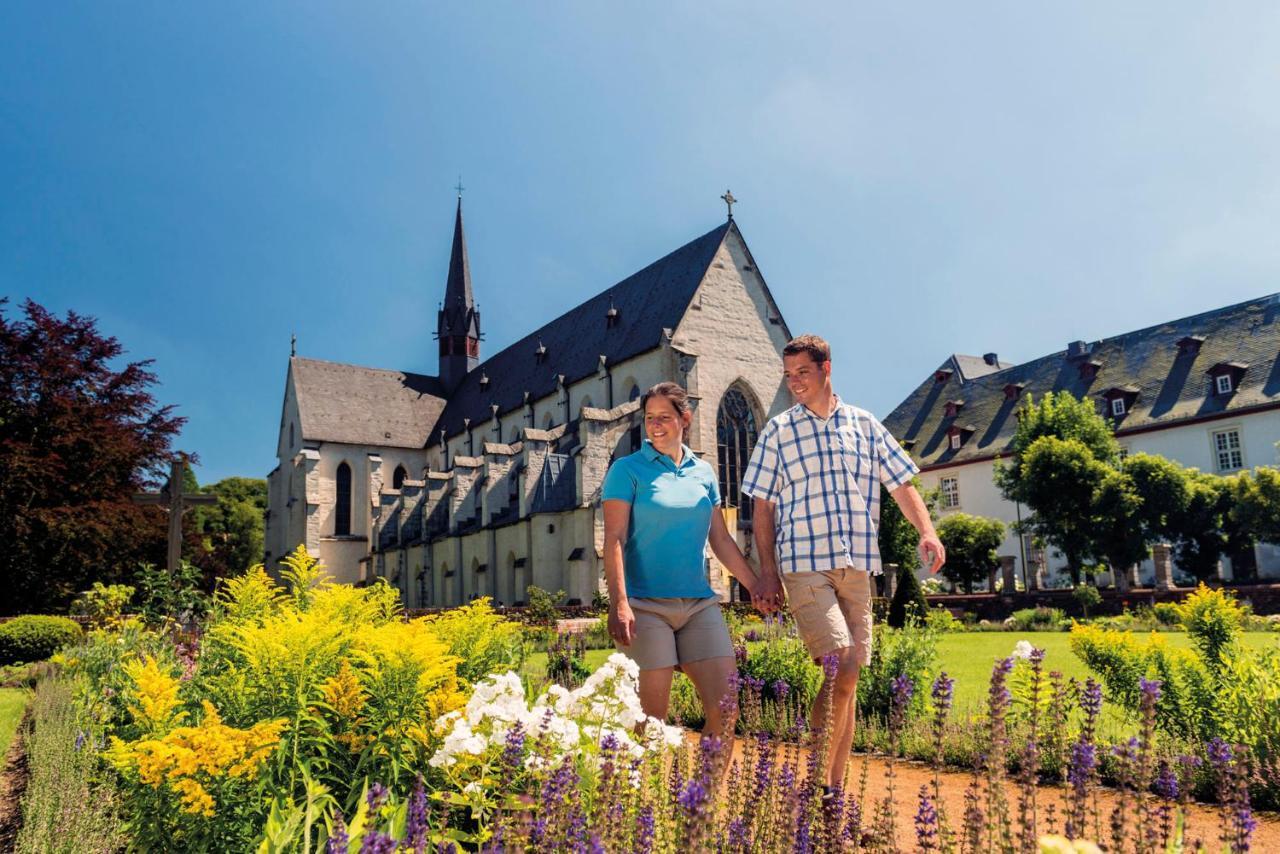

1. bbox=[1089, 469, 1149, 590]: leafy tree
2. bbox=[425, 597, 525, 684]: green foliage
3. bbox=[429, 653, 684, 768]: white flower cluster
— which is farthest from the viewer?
bbox=[1089, 469, 1149, 590]: leafy tree

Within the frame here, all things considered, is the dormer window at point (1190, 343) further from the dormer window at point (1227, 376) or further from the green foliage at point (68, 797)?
the green foliage at point (68, 797)

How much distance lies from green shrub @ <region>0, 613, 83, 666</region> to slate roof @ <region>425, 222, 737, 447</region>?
18.1 metres

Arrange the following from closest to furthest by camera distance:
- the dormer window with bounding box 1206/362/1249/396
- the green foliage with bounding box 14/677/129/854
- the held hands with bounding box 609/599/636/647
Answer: the green foliage with bounding box 14/677/129/854, the held hands with bounding box 609/599/636/647, the dormer window with bounding box 1206/362/1249/396

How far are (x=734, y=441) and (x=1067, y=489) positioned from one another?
483 inches

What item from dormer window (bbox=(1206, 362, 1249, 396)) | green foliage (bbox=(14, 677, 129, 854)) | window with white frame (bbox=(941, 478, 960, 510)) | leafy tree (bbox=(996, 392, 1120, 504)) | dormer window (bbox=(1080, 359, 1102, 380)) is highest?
dormer window (bbox=(1080, 359, 1102, 380))

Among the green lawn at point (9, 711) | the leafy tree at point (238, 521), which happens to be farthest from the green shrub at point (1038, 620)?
the leafy tree at point (238, 521)

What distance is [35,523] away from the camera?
22.4m

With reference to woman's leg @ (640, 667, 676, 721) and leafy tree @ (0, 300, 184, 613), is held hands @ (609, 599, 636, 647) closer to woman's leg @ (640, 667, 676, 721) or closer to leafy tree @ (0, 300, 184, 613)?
woman's leg @ (640, 667, 676, 721)

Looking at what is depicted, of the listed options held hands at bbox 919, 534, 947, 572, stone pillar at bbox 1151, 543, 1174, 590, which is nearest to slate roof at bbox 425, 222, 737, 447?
stone pillar at bbox 1151, 543, 1174, 590

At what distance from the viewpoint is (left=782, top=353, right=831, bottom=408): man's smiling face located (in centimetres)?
485

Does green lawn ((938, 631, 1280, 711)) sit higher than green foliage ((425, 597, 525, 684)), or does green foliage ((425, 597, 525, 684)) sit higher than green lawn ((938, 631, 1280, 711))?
green foliage ((425, 597, 525, 684))

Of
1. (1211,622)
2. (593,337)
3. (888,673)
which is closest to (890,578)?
(593,337)

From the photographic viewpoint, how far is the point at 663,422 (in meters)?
4.84

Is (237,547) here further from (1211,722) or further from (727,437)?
(1211,722)
